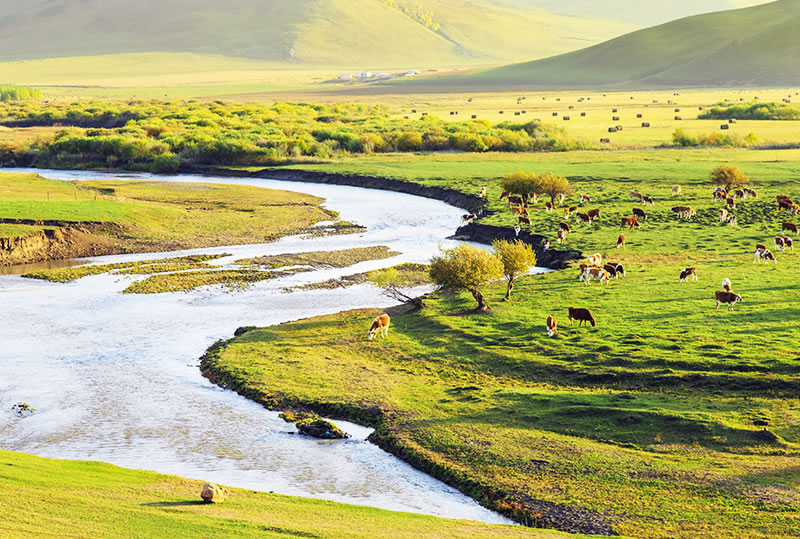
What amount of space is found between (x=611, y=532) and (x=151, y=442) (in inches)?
470

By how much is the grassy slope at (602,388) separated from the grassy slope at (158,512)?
3197 millimetres

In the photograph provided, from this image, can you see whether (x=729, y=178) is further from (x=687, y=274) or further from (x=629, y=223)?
(x=687, y=274)

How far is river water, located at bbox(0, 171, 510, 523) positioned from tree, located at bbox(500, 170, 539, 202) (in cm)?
1833

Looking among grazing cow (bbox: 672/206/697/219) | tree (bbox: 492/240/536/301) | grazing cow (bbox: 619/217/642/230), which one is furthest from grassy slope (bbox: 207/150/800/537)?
grazing cow (bbox: 672/206/697/219)

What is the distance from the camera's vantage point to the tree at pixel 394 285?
3594 cm

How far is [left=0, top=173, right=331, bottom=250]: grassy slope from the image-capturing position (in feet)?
177

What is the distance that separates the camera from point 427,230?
57219mm

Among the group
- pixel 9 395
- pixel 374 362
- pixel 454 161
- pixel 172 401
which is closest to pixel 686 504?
pixel 374 362

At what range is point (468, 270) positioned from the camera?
34.0 m

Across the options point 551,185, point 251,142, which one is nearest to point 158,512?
point 551,185

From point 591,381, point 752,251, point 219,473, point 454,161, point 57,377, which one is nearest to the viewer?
point 219,473

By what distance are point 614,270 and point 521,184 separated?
81.5ft

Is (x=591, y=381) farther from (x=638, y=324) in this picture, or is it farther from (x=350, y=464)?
(x=350, y=464)

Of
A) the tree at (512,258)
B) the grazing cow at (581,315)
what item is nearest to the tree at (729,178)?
the tree at (512,258)
